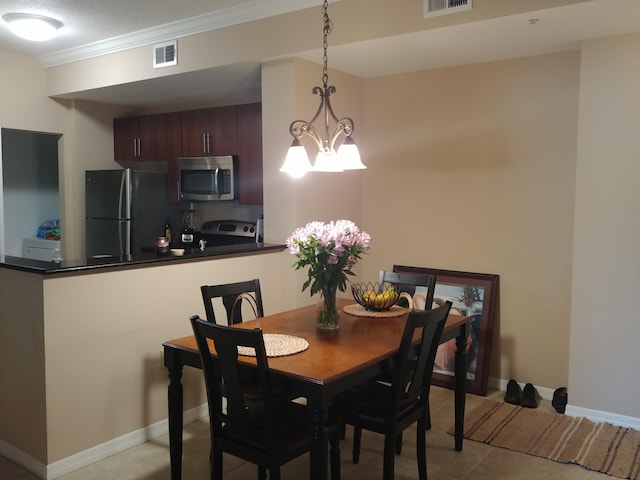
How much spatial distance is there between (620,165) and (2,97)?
497 cm

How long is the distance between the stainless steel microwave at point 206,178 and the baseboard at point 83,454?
2.32 metres

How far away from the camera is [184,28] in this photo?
4086mm

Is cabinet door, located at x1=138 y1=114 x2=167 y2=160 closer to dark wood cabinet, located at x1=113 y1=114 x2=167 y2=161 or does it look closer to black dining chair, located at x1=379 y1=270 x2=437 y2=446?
dark wood cabinet, located at x1=113 y1=114 x2=167 y2=161

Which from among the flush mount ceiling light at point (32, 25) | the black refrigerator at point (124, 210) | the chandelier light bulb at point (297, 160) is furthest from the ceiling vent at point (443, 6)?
the black refrigerator at point (124, 210)

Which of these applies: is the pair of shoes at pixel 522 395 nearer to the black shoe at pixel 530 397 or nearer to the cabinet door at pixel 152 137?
the black shoe at pixel 530 397

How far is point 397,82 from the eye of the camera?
14.1 ft

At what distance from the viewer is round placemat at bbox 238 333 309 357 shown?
7.30ft

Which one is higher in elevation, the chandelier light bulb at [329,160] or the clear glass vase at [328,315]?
the chandelier light bulb at [329,160]

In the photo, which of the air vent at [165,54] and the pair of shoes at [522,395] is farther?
the air vent at [165,54]

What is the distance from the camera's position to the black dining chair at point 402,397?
231 centimetres

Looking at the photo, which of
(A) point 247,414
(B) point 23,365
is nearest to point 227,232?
(B) point 23,365

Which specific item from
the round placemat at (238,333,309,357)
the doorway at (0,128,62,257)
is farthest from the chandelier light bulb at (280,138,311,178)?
the doorway at (0,128,62,257)

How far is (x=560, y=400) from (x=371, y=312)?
1.52 meters

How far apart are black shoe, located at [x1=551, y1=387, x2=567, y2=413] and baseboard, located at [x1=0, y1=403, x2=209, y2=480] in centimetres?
244
